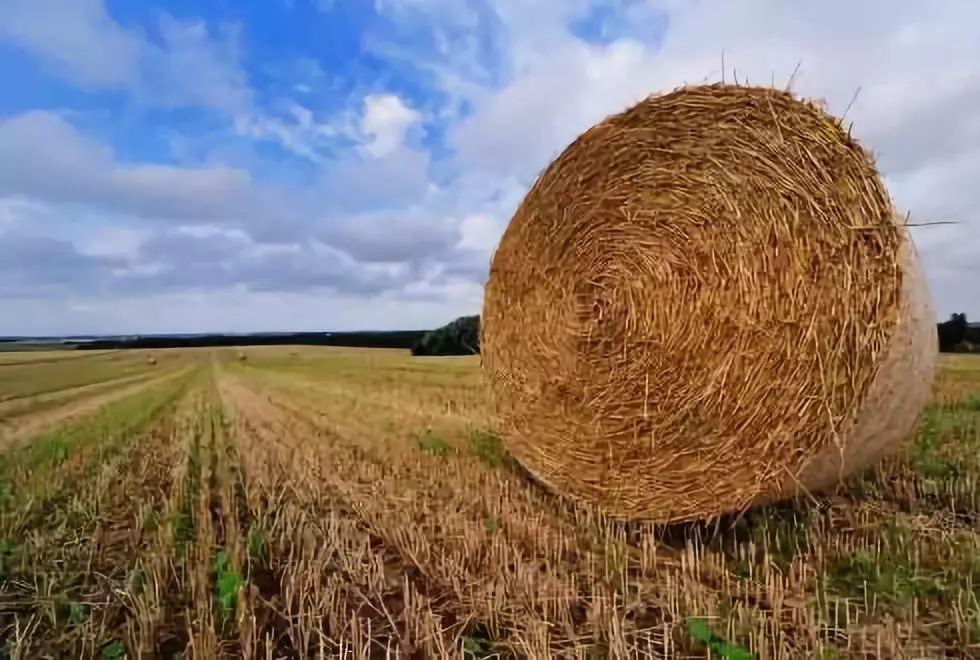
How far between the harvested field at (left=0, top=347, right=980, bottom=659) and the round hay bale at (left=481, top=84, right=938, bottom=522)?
14.6 inches

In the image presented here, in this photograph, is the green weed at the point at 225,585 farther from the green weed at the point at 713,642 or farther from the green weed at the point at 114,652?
the green weed at the point at 713,642

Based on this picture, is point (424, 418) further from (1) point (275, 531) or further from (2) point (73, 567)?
(2) point (73, 567)

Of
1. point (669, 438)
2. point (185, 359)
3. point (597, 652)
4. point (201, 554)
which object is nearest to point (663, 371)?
point (669, 438)

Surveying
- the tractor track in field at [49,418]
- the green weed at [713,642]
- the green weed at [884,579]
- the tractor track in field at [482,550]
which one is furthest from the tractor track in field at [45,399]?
the green weed at [884,579]

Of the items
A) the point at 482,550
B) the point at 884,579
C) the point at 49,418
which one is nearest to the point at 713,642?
the point at 884,579

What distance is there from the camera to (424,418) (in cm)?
836

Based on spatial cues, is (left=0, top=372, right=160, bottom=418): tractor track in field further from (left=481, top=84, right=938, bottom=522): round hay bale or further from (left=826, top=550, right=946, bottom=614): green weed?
(left=826, top=550, right=946, bottom=614): green weed

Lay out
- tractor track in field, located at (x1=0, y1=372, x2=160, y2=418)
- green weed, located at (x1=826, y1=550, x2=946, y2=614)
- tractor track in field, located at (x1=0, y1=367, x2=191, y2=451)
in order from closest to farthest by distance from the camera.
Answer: green weed, located at (x1=826, y1=550, x2=946, y2=614), tractor track in field, located at (x1=0, y1=367, x2=191, y2=451), tractor track in field, located at (x1=0, y1=372, x2=160, y2=418)

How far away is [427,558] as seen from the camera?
132 inches

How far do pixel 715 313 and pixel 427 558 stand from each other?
1.85m

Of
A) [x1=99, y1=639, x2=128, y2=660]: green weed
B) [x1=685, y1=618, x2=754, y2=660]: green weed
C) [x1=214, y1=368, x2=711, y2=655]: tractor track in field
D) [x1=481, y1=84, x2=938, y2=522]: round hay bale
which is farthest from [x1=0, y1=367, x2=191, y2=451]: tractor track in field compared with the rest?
[x1=685, y1=618, x2=754, y2=660]: green weed

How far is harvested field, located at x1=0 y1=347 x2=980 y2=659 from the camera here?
2.51m

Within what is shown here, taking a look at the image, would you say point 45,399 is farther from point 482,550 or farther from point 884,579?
point 884,579

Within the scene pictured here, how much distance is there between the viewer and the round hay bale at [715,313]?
134 inches
